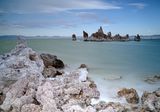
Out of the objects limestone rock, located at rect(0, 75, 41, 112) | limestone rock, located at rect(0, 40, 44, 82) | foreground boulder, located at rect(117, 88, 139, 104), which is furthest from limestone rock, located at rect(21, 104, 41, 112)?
foreground boulder, located at rect(117, 88, 139, 104)

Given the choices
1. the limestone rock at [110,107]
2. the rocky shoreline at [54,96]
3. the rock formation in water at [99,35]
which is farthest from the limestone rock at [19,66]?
the rock formation in water at [99,35]

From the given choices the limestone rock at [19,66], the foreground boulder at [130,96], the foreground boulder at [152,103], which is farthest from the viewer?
the limestone rock at [19,66]

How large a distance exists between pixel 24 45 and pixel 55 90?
253 centimetres

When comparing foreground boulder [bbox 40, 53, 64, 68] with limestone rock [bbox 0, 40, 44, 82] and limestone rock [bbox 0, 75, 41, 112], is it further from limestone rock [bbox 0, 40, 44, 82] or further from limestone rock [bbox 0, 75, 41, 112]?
limestone rock [bbox 0, 75, 41, 112]

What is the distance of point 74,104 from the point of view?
10.3 feet

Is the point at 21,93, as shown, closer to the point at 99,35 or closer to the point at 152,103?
the point at 152,103

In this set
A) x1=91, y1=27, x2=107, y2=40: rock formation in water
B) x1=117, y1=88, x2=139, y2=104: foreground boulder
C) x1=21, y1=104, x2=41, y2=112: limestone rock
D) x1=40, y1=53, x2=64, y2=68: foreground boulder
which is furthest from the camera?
x1=91, y1=27, x2=107, y2=40: rock formation in water

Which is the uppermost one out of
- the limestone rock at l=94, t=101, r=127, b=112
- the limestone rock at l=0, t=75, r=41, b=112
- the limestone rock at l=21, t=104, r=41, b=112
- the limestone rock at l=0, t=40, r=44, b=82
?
the limestone rock at l=0, t=40, r=44, b=82

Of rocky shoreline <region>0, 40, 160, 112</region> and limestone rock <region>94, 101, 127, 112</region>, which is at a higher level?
rocky shoreline <region>0, 40, 160, 112</region>

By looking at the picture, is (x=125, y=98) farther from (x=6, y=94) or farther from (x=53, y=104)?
(x=6, y=94)

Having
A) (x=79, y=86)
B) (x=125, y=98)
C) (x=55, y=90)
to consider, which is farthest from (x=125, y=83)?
(x=55, y=90)

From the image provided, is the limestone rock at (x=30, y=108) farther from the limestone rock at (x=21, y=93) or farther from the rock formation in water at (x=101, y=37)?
the rock formation in water at (x=101, y=37)

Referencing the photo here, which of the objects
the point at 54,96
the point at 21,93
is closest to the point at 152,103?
the point at 54,96

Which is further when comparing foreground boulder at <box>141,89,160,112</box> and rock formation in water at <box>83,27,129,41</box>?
rock formation in water at <box>83,27,129,41</box>
